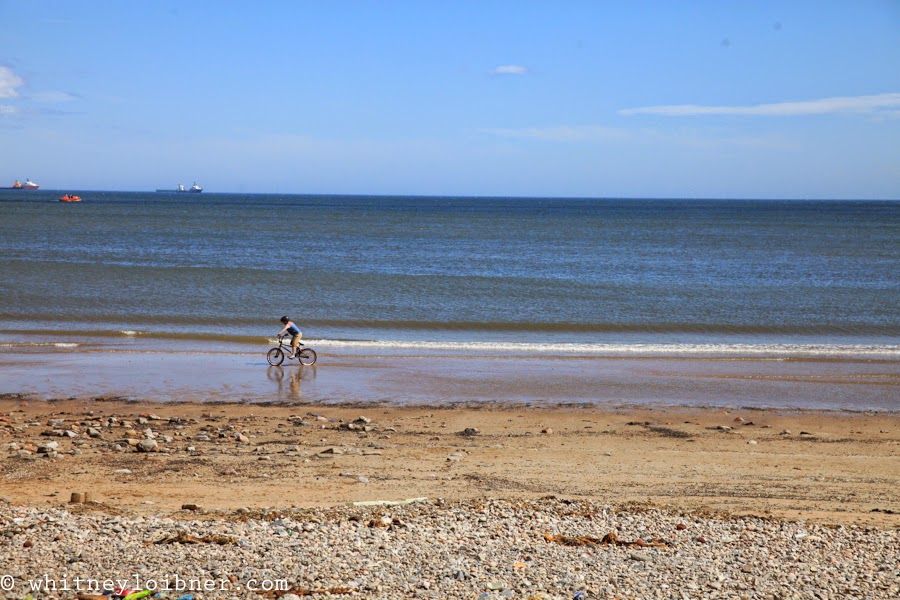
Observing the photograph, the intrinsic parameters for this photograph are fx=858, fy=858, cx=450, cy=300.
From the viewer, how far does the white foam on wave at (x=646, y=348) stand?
2506 centimetres

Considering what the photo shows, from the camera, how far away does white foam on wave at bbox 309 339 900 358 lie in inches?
987

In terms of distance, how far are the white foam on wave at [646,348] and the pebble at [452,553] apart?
1555 cm

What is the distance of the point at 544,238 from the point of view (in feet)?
250

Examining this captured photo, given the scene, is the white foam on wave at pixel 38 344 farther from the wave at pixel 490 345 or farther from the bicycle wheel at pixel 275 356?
the bicycle wheel at pixel 275 356

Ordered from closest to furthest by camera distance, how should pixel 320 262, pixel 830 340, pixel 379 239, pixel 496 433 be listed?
1. pixel 496 433
2. pixel 830 340
3. pixel 320 262
4. pixel 379 239

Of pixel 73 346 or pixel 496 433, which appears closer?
pixel 496 433

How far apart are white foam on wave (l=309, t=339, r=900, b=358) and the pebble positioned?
15555 millimetres

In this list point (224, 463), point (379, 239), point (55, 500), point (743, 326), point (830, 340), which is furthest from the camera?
point (379, 239)

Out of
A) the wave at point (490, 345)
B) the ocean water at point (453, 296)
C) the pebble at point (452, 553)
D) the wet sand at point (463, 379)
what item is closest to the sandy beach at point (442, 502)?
the pebble at point (452, 553)

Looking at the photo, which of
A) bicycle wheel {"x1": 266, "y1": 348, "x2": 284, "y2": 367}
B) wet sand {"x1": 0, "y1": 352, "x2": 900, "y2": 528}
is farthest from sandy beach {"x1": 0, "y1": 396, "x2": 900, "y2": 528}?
bicycle wheel {"x1": 266, "y1": 348, "x2": 284, "y2": 367}

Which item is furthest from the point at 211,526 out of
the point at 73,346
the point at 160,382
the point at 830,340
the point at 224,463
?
the point at 830,340

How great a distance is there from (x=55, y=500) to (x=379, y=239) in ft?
205

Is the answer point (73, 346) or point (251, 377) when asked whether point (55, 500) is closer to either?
point (251, 377)

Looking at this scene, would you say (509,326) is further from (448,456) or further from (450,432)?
(448,456)
